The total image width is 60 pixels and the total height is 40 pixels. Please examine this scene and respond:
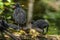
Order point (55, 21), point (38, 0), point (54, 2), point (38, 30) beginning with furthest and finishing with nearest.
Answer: point (54, 2), point (38, 0), point (55, 21), point (38, 30)

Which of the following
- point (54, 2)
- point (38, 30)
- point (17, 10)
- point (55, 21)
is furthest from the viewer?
point (54, 2)

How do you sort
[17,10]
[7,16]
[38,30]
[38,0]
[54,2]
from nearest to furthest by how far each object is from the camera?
1. [17,10]
2. [38,30]
3. [7,16]
4. [38,0]
5. [54,2]

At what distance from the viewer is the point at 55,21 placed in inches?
151

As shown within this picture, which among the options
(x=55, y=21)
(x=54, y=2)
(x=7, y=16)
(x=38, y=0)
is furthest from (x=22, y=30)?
(x=54, y=2)

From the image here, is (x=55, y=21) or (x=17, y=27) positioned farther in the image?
(x=55, y=21)

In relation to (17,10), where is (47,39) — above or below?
below

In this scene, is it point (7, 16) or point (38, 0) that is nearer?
point (7, 16)

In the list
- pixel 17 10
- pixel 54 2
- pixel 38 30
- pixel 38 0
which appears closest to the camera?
pixel 17 10

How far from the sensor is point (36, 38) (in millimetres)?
2365

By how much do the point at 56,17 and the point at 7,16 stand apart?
42.9 inches

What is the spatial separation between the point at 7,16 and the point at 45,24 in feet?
3.35

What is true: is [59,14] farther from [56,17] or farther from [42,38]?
[42,38]

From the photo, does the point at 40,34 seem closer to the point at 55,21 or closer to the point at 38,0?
the point at 55,21

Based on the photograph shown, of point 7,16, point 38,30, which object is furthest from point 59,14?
point 38,30
